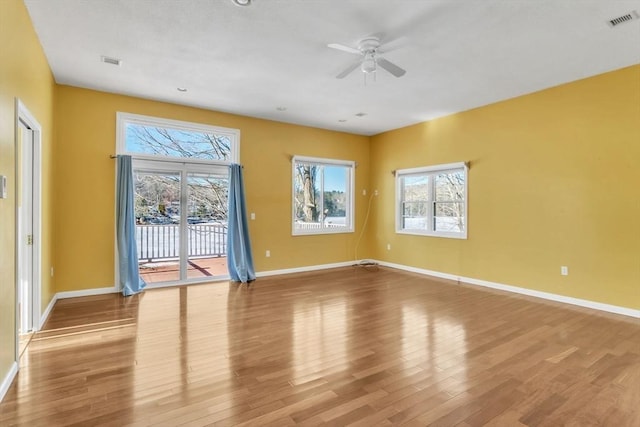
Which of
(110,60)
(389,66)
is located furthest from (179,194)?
(389,66)

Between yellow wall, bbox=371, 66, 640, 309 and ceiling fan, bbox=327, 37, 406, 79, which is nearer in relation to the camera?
ceiling fan, bbox=327, 37, 406, 79

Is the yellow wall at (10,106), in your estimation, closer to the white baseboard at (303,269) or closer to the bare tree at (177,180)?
the bare tree at (177,180)

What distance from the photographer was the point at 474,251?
5.84 m

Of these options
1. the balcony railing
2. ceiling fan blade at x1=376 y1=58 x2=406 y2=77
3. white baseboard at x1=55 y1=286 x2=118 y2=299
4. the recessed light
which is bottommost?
white baseboard at x1=55 y1=286 x2=118 y2=299

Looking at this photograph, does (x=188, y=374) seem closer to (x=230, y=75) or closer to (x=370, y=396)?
(x=370, y=396)

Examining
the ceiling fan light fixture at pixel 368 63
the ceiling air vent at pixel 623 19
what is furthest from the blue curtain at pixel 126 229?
the ceiling air vent at pixel 623 19

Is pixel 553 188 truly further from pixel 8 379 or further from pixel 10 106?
pixel 8 379

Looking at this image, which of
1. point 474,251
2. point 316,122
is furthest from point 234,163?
point 474,251

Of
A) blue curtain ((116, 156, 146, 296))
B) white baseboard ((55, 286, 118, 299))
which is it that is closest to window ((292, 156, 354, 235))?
blue curtain ((116, 156, 146, 296))

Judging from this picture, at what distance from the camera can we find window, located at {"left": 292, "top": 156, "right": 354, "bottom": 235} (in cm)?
702

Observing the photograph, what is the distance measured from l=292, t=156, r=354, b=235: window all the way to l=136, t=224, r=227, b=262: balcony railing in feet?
5.06

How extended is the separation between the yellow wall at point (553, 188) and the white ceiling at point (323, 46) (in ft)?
1.16

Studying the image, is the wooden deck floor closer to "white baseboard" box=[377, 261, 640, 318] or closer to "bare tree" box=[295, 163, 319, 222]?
"bare tree" box=[295, 163, 319, 222]

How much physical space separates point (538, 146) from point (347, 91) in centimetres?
293
